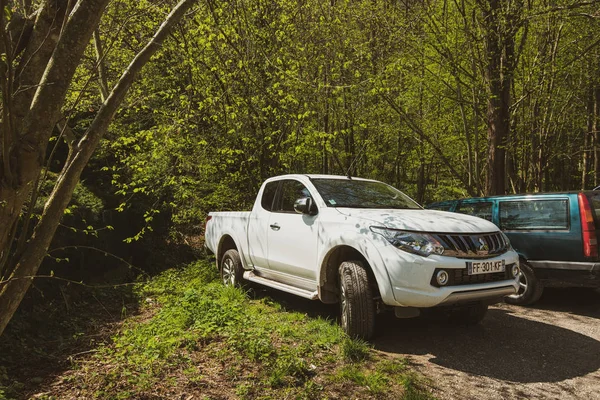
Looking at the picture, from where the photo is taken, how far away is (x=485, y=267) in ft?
13.9

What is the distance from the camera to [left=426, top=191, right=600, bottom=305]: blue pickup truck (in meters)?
5.49

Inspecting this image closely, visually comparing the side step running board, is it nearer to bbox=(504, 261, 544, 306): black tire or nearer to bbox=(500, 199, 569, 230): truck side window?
bbox=(504, 261, 544, 306): black tire

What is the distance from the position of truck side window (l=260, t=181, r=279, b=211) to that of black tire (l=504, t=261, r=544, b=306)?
3.77 m

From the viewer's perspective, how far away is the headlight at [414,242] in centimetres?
408

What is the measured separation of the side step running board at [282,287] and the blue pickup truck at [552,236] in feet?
9.50

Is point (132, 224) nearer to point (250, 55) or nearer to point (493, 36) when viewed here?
point (250, 55)

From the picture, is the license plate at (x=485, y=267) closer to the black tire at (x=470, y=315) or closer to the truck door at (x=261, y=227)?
the black tire at (x=470, y=315)

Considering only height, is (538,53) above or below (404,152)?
above

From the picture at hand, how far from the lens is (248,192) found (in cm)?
976

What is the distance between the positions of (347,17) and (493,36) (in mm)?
3663

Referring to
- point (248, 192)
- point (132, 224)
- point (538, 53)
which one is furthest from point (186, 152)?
point (538, 53)

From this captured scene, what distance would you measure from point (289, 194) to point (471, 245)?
8.65 ft

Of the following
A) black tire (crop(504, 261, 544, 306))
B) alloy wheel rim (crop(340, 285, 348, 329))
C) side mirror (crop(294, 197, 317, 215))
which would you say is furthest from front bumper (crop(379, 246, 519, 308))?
black tire (crop(504, 261, 544, 306))

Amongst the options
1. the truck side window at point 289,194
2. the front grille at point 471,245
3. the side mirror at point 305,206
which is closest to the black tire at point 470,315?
the front grille at point 471,245
